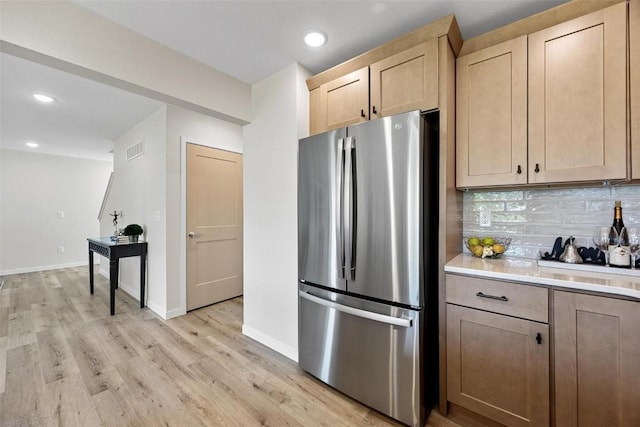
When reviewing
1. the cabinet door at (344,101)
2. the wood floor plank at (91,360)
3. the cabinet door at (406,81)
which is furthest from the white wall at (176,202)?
the cabinet door at (406,81)

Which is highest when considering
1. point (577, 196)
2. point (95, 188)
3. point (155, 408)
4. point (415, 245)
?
point (95, 188)

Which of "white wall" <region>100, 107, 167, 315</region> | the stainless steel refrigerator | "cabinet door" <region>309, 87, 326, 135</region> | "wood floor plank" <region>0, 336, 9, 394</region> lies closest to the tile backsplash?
the stainless steel refrigerator

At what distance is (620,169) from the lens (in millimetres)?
1341

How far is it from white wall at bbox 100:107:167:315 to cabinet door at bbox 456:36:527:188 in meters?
3.00

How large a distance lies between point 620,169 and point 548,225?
53 cm

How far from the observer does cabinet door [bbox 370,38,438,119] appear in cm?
162

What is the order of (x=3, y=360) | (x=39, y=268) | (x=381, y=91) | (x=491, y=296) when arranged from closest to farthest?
(x=491, y=296), (x=381, y=91), (x=3, y=360), (x=39, y=268)

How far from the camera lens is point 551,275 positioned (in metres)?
1.33

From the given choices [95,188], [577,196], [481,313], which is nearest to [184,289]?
[481,313]

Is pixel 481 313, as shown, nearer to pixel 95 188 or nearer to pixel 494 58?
pixel 494 58

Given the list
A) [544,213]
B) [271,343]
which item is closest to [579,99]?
[544,213]

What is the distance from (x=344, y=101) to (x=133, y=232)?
9.95 feet

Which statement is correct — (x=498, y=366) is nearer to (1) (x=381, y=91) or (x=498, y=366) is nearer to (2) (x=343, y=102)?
(1) (x=381, y=91)

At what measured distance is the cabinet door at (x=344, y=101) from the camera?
1.90 m
